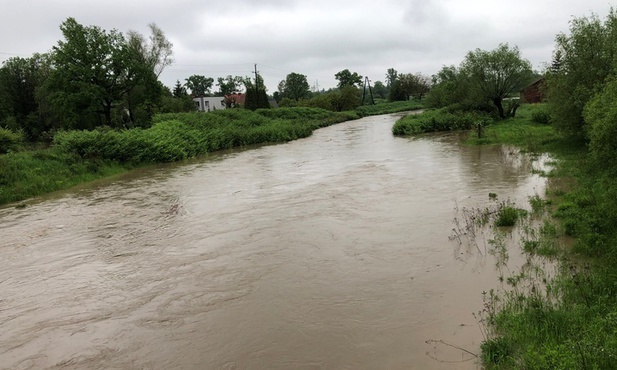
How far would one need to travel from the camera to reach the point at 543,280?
7312 millimetres

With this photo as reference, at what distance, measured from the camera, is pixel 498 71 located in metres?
38.0

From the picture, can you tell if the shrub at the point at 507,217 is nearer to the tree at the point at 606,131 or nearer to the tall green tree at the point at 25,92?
the tree at the point at 606,131

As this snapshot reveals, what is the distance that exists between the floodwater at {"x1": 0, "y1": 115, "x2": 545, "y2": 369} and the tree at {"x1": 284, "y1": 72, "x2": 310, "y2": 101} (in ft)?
294

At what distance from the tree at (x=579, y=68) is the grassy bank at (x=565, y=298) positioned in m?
9.13

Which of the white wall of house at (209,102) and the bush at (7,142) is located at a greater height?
the white wall of house at (209,102)

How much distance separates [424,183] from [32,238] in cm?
1361

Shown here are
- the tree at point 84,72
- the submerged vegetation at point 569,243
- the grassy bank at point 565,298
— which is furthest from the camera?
the tree at point 84,72

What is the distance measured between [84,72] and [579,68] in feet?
122

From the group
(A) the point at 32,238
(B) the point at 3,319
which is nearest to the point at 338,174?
(A) the point at 32,238

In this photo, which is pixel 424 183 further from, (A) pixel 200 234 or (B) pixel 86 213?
(B) pixel 86 213

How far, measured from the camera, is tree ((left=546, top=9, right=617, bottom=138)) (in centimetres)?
1903

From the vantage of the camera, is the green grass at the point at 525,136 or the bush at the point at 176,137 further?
the bush at the point at 176,137

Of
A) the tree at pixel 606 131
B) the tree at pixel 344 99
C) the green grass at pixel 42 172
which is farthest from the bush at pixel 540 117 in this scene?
the tree at pixel 344 99

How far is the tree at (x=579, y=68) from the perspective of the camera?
19.0 m
